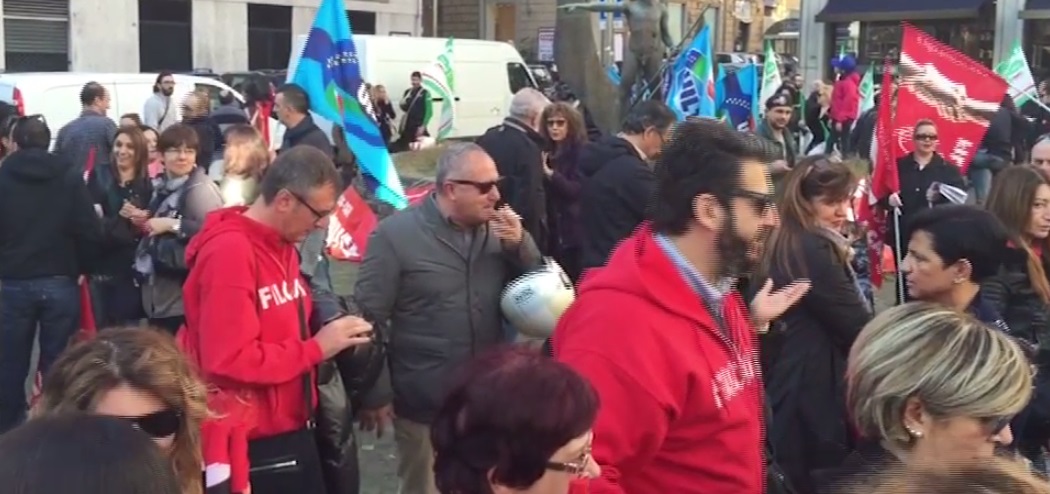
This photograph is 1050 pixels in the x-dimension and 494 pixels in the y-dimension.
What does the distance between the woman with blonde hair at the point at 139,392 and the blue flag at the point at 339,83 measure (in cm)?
447

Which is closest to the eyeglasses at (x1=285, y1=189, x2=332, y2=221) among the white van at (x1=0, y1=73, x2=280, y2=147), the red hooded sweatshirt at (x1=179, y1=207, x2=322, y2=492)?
the red hooded sweatshirt at (x1=179, y1=207, x2=322, y2=492)

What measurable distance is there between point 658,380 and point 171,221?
3.47 meters

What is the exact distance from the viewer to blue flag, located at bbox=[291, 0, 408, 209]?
6957 mm

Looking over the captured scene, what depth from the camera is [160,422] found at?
2389mm

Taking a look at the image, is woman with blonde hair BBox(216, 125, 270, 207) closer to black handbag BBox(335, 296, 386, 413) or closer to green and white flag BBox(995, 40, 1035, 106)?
black handbag BBox(335, 296, 386, 413)

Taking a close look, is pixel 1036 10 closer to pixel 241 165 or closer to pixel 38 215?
pixel 241 165

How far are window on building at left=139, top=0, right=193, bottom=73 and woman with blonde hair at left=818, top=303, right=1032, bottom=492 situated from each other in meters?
31.1

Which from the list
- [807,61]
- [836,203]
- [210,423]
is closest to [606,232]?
[836,203]

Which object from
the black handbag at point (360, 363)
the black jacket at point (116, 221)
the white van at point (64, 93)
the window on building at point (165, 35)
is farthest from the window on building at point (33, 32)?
the black handbag at point (360, 363)

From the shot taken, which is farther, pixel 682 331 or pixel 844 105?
pixel 844 105

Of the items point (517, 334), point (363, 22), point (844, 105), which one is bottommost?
point (517, 334)

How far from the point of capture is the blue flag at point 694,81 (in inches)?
446

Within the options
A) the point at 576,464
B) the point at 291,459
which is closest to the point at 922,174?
the point at 291,459

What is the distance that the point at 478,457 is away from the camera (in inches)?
77.8
